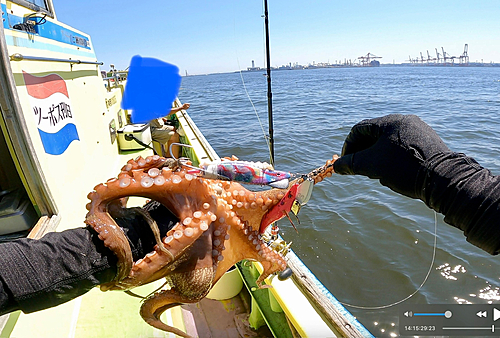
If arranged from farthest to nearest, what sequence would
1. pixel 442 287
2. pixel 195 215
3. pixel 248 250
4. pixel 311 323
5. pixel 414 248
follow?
pixel 414 248
pixel 442 287
pixel 311 323
pixel 248 250
pixel 195 215

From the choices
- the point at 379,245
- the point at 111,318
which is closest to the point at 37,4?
the point at 111,318

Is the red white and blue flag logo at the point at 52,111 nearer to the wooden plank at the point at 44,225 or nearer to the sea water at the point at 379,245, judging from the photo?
the wooden plank at the point at 44,225

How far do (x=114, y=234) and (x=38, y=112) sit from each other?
212 cm

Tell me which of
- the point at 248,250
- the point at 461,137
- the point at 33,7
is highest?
the point at 33,7

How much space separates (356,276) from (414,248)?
1605 millimetres

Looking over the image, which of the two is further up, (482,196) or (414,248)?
(482,196)

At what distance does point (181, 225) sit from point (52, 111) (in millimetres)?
2515

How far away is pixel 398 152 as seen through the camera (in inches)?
61.2

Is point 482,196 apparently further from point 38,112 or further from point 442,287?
point 442,287

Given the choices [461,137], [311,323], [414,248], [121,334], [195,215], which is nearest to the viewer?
[195,215]

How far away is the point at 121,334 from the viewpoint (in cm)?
266

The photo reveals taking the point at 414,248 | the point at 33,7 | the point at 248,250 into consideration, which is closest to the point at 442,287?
the point at 414,248

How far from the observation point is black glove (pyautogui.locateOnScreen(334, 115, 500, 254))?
126cm

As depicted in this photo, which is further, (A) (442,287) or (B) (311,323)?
(A) (442,287)
